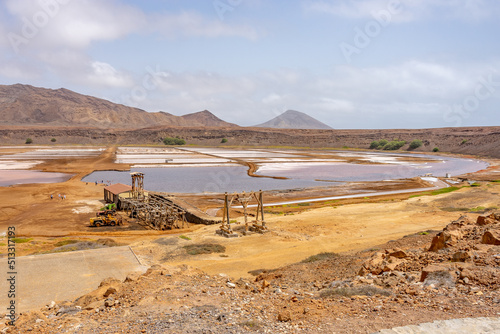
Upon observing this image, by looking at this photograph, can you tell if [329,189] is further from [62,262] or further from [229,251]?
[62,262]

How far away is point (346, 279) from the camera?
11.2 metres

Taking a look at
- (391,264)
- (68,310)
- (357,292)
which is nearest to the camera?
(357,292)

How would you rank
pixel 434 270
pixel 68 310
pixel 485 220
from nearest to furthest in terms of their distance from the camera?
1. pixel 434 270
2. pixel 68 310
3. pixel 485 220

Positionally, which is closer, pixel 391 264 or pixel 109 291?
pixel 109 291

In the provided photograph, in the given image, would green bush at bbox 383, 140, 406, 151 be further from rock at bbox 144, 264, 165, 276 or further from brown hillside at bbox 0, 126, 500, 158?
rock at bbox 144, 264, 165, 276

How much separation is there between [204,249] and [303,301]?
35.9ft

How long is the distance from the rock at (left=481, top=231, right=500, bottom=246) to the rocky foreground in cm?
3

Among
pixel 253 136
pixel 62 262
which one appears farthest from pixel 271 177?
pixel 253 136

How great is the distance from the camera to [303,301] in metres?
8.91

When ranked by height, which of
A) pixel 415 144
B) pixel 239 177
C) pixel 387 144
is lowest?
pixel 239 177

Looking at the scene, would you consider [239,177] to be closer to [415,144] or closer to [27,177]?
[27,177]

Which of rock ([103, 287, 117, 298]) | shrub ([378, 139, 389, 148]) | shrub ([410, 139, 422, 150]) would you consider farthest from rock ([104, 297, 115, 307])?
shrub ([378, 139, 389, 148])

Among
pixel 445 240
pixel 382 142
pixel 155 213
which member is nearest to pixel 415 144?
pixel 382 142

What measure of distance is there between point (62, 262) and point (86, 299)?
683 centimetres
